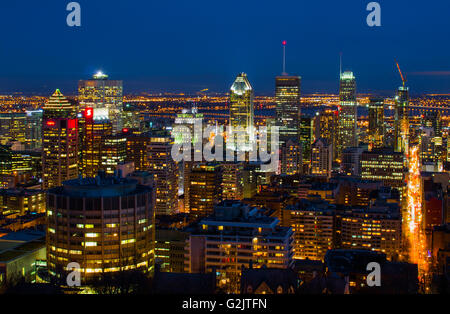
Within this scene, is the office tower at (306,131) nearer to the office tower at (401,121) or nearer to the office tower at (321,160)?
the office tower at (321,160)

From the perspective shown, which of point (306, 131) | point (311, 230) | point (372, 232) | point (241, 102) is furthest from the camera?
point (241, 102)

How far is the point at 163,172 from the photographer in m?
33.4

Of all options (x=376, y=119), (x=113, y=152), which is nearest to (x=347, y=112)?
(x=376, y=119)

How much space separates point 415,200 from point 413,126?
24.3 meters

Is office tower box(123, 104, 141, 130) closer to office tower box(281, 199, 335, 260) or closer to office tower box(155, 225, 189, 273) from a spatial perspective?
office tower box(281, 199, 335, 260)

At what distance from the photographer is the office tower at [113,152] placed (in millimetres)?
37688

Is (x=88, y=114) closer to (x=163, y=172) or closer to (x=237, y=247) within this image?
(x=163, y=172)

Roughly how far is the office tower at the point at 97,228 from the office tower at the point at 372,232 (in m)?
11.6

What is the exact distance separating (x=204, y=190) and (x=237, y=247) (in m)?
14.1

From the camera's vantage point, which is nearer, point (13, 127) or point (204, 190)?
point (204, 190)

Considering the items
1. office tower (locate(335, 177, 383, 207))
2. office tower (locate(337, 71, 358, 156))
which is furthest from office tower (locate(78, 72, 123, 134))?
office tower (locate(335, 177, 383, 207))

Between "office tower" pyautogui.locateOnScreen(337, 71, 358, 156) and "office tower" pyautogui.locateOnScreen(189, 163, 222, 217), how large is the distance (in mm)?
26453

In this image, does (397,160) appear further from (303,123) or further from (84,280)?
(84,280)

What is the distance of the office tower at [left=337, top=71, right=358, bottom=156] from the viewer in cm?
5709
